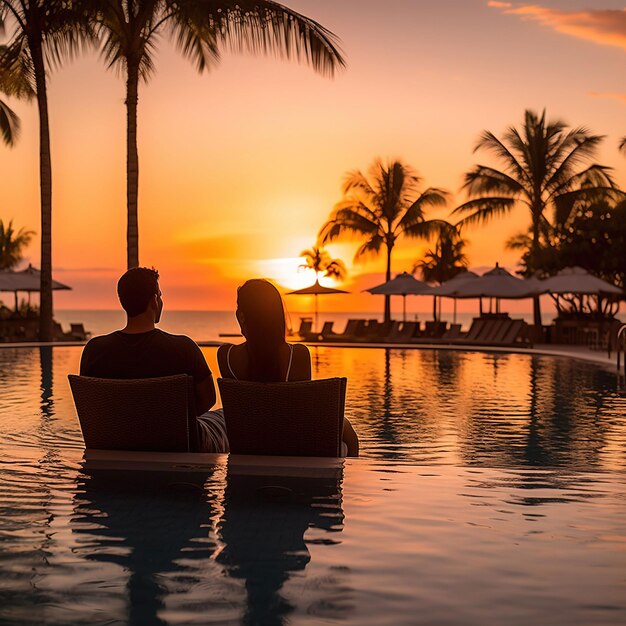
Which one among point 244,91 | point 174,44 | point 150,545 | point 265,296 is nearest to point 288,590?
point 150,545

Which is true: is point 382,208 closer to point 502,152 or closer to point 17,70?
point 502,152

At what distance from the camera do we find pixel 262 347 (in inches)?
209

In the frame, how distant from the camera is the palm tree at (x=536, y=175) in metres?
33.9

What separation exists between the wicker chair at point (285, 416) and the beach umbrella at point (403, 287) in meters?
29.7

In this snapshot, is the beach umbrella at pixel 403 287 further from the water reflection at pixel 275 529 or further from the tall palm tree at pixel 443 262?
the water reflection at pixel 275 529

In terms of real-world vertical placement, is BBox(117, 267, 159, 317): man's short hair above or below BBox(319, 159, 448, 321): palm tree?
below

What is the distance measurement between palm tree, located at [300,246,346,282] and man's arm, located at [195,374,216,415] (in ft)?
164

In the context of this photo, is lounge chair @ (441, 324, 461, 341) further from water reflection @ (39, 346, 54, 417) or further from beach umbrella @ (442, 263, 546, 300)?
water reflection @ (39, 346, 54, 417)

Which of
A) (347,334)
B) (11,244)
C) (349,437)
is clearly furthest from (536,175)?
(11,244)

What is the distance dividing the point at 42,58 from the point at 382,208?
18.3m

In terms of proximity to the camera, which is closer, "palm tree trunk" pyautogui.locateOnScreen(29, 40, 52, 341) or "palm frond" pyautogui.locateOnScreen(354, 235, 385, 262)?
"palm tree trunk" pyautogui.locateOnScreen(29, 40, 52, 341)

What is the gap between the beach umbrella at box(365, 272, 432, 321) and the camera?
35.5 m

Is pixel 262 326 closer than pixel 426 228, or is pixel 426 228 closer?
pixel 262 326

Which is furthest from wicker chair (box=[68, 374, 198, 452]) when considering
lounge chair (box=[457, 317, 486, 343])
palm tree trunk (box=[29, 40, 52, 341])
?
lounge chair (box=[457, 317, 486, 343])
